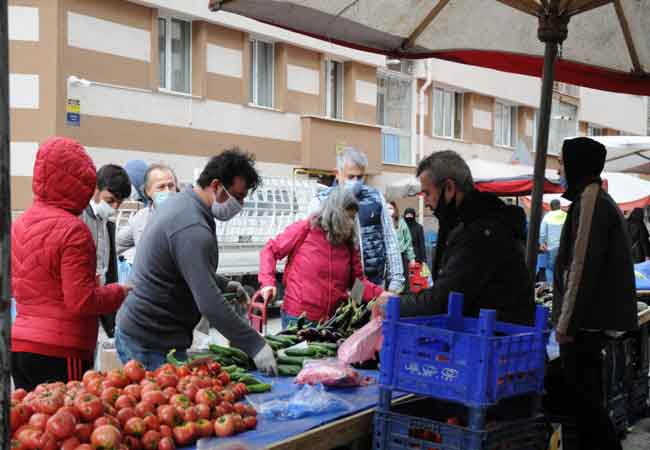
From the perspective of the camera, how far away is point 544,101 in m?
5.34

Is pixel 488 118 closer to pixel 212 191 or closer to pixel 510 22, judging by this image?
pixel 510 22

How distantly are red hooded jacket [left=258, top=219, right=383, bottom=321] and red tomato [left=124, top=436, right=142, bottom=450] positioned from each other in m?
3.11

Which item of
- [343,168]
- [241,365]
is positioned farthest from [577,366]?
[343,168]

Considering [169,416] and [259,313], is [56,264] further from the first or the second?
[259,313]

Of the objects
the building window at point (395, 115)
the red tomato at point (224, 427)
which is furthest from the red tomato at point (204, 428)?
the building window at point (395, 115)

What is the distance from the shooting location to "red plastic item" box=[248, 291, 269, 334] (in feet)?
18.8

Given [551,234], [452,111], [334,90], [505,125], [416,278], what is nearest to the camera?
[551,234]

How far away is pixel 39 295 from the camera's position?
12.3ft

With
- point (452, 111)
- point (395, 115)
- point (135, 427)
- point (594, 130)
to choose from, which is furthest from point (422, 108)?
point (135, 427)

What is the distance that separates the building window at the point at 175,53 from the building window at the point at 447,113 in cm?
1148

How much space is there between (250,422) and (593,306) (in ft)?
7.80

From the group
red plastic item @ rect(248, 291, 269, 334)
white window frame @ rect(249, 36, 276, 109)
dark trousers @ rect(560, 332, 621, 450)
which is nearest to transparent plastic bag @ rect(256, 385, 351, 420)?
dark trousers @ rect(560, 332, 621, 450)

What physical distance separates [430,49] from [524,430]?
3.03 m

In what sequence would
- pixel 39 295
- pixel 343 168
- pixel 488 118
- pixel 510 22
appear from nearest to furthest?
pixel 39 295
pixel 510 22
pixel 343 168
pixel 488 118
